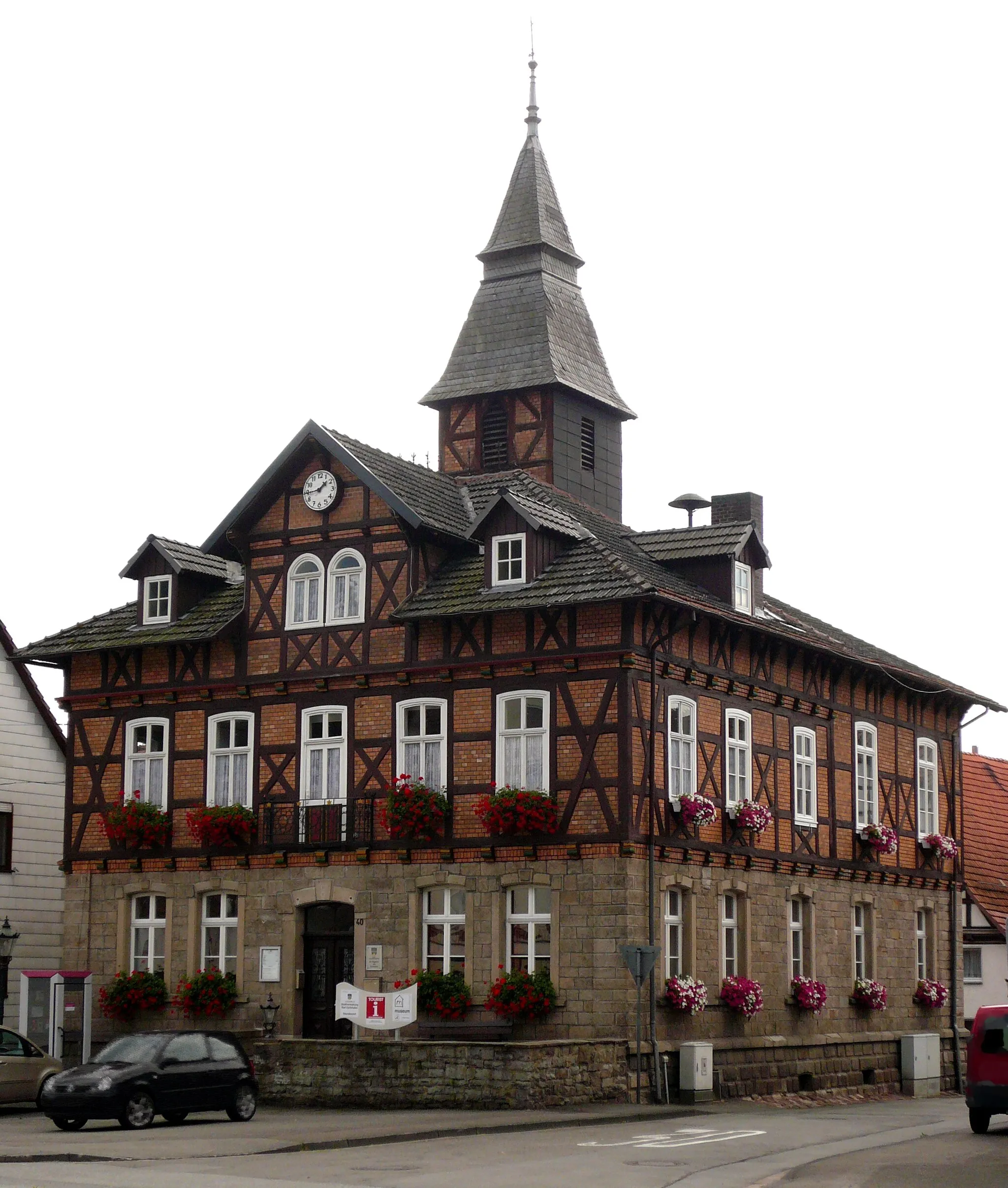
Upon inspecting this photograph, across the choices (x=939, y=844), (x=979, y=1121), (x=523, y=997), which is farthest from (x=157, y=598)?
(x=979, y=1121)

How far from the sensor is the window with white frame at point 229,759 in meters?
34.0

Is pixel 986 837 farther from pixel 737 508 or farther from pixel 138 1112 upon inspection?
A: pixel 138 1112

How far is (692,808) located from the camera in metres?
31.1

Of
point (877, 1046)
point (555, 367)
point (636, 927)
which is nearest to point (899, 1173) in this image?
point (636, 927)

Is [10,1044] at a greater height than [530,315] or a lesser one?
lesser

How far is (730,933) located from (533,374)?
1274 cm

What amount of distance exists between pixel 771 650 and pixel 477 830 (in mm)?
7331

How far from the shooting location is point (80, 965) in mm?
34688

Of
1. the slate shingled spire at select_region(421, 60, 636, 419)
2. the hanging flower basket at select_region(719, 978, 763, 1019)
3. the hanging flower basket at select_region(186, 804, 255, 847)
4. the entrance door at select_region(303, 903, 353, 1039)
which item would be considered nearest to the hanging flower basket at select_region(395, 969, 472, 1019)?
the entrance door at select_region(303, 903, 353, 1039)

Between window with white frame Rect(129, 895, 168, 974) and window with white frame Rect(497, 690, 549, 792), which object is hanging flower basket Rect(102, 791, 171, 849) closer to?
window with white frame Rect(129, 895, 168, 974)

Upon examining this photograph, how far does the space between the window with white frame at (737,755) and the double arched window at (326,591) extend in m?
6.87

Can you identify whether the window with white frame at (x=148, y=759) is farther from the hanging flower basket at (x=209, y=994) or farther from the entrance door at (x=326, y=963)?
the entrance door at (x=326, y=963)

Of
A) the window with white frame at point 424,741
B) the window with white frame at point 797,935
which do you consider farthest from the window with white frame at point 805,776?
the window with white frame at point 424,741

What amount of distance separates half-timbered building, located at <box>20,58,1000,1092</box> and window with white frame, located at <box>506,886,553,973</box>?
0.05 meters
